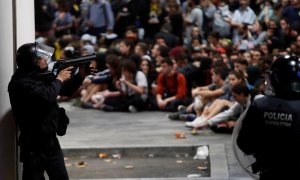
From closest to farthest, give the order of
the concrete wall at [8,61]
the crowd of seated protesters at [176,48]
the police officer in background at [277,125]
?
the police officer in background at [277,125]
the concrete wall at [8,61]
the crowd of seated protesters at [176,48]

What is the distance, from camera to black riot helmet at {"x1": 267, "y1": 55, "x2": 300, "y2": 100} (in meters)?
5.93

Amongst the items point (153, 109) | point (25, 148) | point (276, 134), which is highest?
point (276, 134)

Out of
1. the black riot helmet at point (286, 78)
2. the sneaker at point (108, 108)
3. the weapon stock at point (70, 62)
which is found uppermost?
the black riot helmet at point (286, 78)

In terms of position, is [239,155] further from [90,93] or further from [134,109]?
[90,93]

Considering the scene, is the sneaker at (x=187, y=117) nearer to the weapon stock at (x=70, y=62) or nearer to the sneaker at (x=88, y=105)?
the sneaker at (x=88, y=105)

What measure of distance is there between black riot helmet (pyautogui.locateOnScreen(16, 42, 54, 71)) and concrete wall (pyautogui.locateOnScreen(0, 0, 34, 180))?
54 centimetres

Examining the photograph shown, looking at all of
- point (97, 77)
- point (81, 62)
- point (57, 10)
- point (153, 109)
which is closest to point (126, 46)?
point (97, 77)

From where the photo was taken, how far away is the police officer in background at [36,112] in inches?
287

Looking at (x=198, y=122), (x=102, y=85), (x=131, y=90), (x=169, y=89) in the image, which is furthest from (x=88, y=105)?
(x=198, y=122)

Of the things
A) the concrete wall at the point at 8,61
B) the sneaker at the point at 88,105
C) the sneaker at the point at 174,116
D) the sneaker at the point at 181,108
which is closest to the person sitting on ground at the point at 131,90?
the sneaker at the point at 88,105

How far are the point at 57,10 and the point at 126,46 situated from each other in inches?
266

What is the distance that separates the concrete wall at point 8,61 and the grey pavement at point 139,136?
10.1 feet

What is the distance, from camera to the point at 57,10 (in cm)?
2575

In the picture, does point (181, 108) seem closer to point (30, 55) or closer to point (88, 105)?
point (88, 105)
